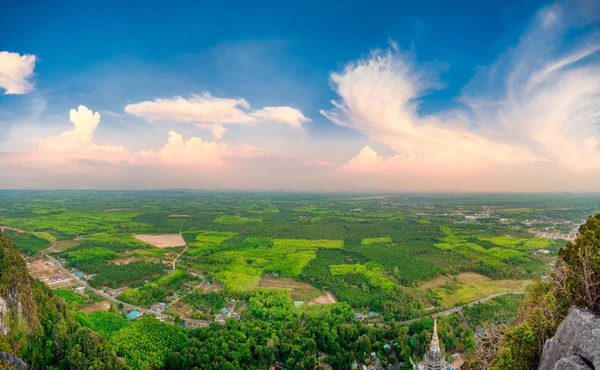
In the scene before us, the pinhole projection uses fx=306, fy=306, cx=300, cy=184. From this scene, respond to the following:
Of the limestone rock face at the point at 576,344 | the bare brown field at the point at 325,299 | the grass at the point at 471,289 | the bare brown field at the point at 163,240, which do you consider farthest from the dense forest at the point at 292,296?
the bare brown field at the point at 163,240

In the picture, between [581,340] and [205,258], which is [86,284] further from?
[581,340]

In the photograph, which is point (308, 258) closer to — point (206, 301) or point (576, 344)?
point (206, 301)

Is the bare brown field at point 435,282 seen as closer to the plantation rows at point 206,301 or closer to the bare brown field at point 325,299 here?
the bare brown field at point 325,299

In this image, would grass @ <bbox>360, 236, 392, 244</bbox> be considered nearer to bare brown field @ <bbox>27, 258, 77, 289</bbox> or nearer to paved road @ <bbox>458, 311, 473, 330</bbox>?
paved road @ <bbox>458, 311, 473, 330</bbox>

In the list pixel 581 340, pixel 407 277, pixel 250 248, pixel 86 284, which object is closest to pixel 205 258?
pixel 250 248

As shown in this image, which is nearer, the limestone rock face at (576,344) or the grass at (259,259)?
the limestone rock face at (576,344)
